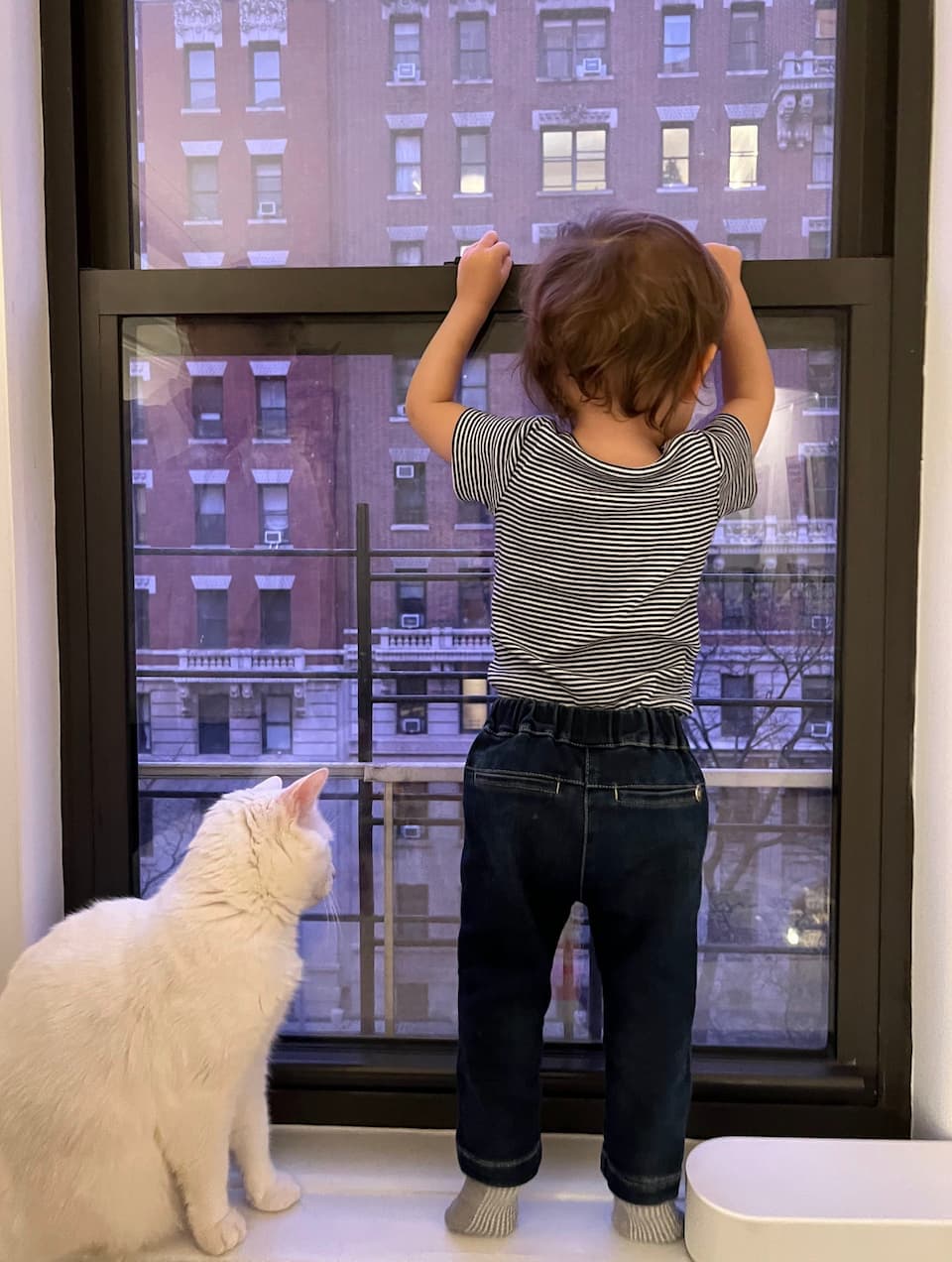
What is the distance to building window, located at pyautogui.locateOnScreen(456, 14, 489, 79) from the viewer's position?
121 centimetres

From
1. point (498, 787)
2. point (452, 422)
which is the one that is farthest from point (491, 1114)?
point (452, 422)

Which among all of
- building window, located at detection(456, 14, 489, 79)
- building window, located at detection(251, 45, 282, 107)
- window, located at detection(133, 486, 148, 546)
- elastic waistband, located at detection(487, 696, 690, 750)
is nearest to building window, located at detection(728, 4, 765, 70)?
building window, located at detection(456, 14, 489, 79)

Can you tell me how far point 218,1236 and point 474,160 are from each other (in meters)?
1.32

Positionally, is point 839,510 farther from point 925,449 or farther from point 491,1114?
point 491,1114

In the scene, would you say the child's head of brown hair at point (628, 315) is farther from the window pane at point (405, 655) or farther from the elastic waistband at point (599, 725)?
the elastic waistband at point (599, 725)

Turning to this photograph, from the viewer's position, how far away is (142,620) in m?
1.29

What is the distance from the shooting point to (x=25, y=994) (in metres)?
1.01

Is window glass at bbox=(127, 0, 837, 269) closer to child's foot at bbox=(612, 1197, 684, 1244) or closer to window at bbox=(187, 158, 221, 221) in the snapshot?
window at bbox=(187, 158, 221, 221)

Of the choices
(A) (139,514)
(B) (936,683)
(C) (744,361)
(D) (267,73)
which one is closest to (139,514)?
(A) (139,514)

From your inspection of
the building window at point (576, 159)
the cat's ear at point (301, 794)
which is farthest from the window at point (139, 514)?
the building window at point (576, 159)

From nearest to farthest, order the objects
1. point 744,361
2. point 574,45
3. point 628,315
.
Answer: point 628,315 → point 744,361 → point 574,45

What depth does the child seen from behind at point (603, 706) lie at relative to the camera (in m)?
1.01

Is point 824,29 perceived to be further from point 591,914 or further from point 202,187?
point 591,914

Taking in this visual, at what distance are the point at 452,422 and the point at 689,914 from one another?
0.61 m
